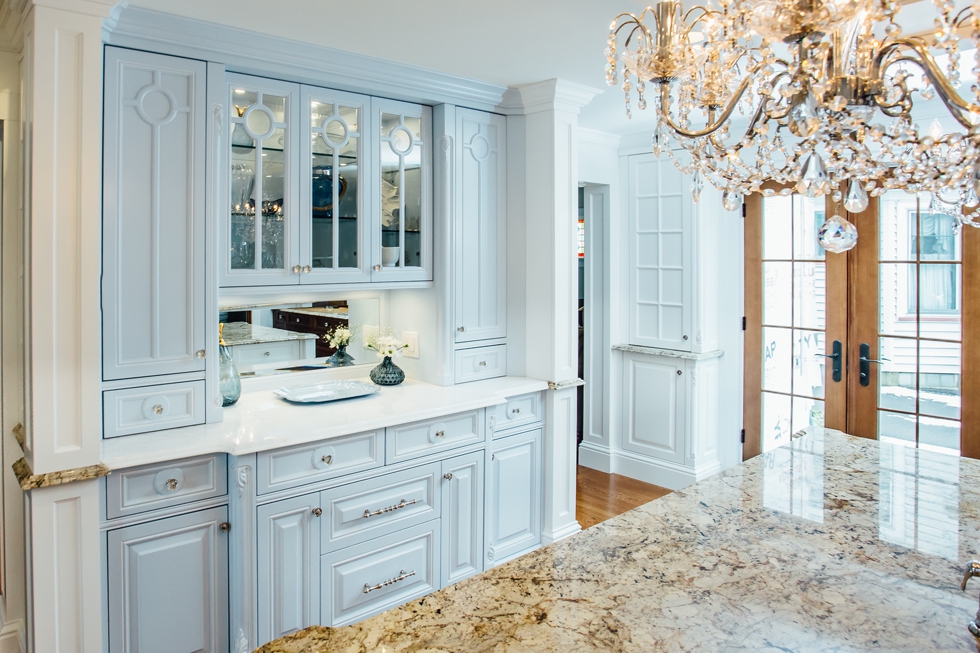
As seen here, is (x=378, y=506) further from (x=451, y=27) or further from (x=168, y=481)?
(x=451, y=27)

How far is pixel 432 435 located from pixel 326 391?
23.1 inches

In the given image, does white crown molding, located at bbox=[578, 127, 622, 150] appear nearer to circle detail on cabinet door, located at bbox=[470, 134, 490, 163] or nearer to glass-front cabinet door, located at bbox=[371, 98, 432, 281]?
circle detail on cabinet door, located at bbox=[470, 134, 490, 163]

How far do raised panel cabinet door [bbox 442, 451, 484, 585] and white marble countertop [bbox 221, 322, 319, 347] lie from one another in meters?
1.04

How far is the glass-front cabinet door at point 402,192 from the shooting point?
3.12 meters

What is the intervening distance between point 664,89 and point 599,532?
1002 millimetres

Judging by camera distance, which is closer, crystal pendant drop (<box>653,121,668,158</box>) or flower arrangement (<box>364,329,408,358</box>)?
crystal pendant drop (<box>653,121,668,158</box>)

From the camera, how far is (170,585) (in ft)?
7.65

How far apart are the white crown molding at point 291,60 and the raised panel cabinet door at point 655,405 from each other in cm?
222

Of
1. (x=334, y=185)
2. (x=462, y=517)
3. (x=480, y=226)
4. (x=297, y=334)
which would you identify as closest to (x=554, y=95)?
(x=480, y=226)

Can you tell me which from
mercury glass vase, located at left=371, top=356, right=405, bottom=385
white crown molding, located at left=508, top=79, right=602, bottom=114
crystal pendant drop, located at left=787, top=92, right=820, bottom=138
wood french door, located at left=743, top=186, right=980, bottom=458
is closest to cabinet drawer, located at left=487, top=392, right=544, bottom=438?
mercury glass vase, located at left=371, top=356, right=405, bottom=385

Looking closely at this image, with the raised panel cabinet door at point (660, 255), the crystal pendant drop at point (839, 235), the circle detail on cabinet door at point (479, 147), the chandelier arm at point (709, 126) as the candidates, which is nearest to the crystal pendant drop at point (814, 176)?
the crystal pendant drop at point (839, 235)

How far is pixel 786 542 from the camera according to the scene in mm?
1464

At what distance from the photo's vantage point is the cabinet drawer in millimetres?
3250

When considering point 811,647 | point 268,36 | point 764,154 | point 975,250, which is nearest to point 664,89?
point 764,154
